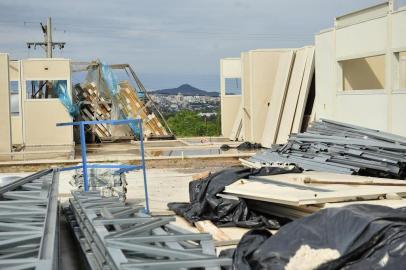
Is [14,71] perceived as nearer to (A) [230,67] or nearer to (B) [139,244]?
(A) [230,67]

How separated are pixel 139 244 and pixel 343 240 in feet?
5.76

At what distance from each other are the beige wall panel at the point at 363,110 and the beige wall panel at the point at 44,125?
39.7 ft

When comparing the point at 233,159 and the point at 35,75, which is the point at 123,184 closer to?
the point at 233,159

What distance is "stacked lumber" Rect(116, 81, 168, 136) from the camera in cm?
2641

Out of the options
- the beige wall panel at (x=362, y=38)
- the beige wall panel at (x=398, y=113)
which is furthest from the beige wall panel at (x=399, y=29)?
the beige wall panel at (x=398, y=113)

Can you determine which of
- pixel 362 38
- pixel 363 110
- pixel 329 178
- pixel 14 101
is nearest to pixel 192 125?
pixel 14 101

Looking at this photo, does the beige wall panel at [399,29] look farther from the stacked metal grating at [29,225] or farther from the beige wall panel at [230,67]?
the beige wall panel at [230,67]

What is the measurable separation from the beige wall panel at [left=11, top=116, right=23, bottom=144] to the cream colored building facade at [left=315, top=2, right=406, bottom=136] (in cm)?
1330

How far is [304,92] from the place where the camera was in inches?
736

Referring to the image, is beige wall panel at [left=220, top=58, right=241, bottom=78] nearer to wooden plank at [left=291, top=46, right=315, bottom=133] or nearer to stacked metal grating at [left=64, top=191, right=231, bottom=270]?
wooden plank at [left=291, top=46, right=315, bottom=133]

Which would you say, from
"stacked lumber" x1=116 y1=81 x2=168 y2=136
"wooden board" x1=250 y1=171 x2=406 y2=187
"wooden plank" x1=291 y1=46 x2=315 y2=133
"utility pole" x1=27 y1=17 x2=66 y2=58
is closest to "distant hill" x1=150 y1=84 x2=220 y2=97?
"utility pole" x1=27 y1=17 x2=66 y2=58

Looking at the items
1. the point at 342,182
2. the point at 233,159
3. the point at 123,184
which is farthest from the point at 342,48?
the point at 123,184

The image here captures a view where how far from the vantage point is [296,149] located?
13.2m

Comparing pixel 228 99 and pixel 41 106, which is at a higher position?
pixel 228 99
